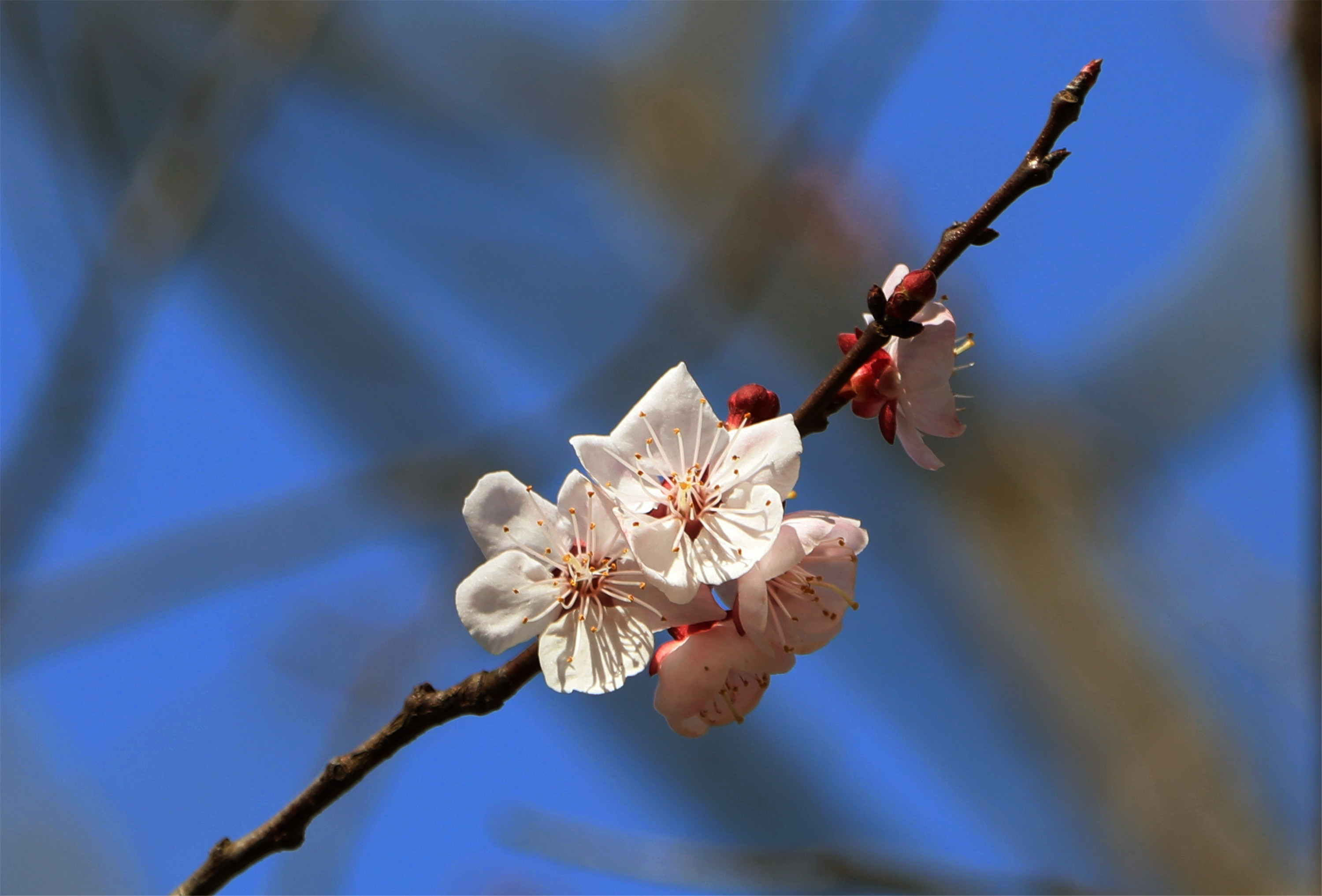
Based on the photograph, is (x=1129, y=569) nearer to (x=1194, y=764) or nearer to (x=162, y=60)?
(x=1194, y=764)

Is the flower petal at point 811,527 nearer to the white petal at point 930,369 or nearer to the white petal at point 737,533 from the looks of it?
the white petal at point 737,533

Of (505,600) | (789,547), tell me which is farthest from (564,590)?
(789,547)

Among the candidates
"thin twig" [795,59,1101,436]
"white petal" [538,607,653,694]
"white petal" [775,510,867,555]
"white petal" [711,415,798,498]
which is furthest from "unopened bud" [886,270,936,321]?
"white petal" [538,607,653,694]

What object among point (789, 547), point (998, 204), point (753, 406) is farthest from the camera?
point (753, 406)

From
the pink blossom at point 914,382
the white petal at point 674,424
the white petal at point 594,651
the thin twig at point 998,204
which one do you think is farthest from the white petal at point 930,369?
the white petal at point 594,651

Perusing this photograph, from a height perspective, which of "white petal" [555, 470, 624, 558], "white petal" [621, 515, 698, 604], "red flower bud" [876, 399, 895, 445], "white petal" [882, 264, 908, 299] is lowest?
"white petal" [621, 515, 698, 604]

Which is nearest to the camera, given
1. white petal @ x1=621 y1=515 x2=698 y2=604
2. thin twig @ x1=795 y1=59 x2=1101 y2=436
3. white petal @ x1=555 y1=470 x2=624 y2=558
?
thin twig @ x1=795 y1=59 x2=1101 y2=436

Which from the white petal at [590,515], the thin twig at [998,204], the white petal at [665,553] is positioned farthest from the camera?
the white petal at [590,515]

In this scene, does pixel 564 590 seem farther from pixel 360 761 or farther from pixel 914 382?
pixel 914 382

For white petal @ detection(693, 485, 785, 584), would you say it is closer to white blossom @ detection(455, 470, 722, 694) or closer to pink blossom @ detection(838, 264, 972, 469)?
white blossom @ detection(455, 470, 722, 694)
